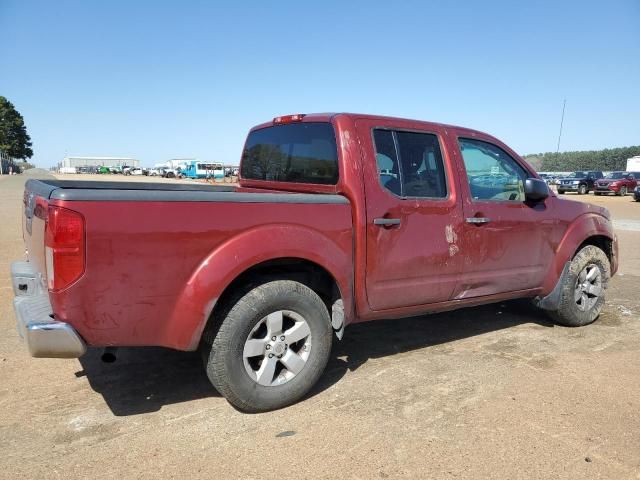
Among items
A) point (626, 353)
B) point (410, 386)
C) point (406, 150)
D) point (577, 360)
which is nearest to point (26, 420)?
point (410, 386)

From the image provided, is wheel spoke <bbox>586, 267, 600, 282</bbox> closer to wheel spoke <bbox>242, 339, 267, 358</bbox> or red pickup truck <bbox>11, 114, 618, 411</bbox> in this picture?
red pickup truck <bbox>11, 114, 618, 411</bbox>

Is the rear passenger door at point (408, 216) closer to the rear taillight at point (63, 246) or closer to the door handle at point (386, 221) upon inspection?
the door handle at point (386, 221)

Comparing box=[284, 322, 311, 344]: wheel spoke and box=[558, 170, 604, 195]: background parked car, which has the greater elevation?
box=[284, 322, 311, 344]: wheel spoke

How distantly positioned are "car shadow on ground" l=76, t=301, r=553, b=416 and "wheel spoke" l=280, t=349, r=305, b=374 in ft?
0.99

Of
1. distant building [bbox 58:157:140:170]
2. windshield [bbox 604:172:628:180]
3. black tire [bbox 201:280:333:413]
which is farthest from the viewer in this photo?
distant building [bbox 58:157:140:170]

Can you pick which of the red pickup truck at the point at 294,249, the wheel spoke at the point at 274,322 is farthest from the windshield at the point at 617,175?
the wheel spoke at the point at 274,322

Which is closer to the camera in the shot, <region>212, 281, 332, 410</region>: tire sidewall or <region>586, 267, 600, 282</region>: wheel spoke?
<region>212, 281, 332, 410</region>: tire sidewall

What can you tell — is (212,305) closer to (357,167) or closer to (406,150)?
(357,167)

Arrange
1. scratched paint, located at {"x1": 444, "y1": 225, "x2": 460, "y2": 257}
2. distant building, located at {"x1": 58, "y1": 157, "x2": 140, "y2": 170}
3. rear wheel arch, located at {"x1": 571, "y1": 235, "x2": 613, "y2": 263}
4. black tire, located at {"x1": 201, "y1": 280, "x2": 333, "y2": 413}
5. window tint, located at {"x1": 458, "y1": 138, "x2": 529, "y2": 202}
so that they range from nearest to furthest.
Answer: black tire, located at {"x1": 201, "y1": 280, "x2": 333, "y2": 413}, scratched paint, located at {"x1": 444, "y1": 225, "x2": 460, "y2": 257}, window tint, located at {"x1": 458, "y1": 138, "x2": 529, "y2": 202}, rear wheel arch, located at {"x1": 571, "y1": 235, "x2": 613, "y2": 263}, distant building, located at {"x1": 58, "y1": 157, "x2": 140, "y2": 170}

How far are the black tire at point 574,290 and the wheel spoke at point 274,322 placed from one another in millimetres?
3043

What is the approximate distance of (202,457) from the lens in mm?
2602

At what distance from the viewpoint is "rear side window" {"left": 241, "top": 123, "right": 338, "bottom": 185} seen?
3.65 metres

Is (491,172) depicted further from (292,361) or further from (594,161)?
(594,161)


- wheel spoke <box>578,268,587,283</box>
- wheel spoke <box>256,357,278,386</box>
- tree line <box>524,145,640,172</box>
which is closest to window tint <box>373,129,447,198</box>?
wheel spoke <box>256,357,278,386</box>
